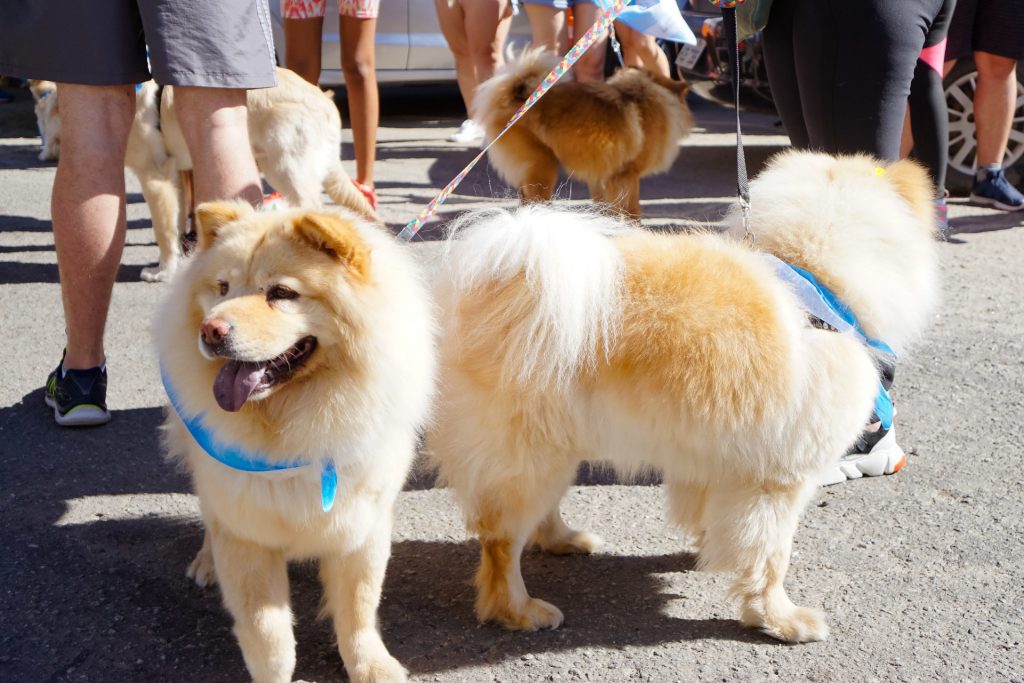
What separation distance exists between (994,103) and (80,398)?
5034 millimetres

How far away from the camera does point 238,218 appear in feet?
6.26

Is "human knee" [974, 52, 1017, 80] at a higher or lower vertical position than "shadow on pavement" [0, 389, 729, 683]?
higher

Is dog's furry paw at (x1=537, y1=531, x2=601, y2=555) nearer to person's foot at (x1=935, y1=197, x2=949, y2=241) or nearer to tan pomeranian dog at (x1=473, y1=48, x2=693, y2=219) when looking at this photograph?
person's foot at (x1=935, y1=197, x2=949, y2=241)

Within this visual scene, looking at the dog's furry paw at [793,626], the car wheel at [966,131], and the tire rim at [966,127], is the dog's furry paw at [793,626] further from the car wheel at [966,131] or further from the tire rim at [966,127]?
the tire rim at [966,127]

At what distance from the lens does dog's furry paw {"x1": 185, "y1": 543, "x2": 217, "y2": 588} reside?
2.36 meters

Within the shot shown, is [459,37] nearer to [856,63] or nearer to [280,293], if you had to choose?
[856,63]

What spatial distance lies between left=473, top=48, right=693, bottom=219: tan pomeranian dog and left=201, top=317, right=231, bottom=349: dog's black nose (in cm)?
333

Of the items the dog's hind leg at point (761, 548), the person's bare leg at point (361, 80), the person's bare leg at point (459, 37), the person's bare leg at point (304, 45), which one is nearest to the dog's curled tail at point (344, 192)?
the person's bare leg at point (361, 80)

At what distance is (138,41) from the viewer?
2.84 m

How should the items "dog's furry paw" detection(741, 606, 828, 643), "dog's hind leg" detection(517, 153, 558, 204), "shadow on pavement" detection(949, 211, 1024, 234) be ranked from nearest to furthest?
"dog's furry paw" detection(741, 606, 828, 643)
"dog's hind leg" detection(517, 153, 558, 204)
"shadow on pavement" detection(949, 211, 1024, 234)

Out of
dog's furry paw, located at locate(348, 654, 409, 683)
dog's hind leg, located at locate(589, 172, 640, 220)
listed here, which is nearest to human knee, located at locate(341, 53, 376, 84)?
dog's hind leg, located at locate(589, 172, 640, 220)

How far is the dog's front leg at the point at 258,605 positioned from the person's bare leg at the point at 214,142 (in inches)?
45.2

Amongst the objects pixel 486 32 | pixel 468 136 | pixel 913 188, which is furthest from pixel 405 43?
pixel 913 188

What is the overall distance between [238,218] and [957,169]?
222 inches
